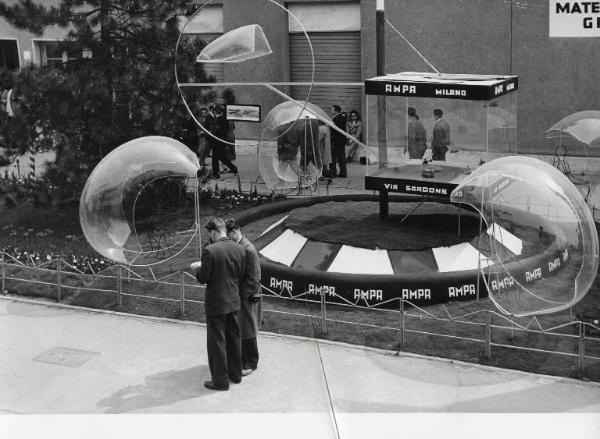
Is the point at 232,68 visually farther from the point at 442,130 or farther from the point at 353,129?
the point at 442,130

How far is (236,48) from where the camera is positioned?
14.6 m

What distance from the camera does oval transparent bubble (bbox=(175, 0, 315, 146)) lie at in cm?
1475

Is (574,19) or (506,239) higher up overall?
(574,19)

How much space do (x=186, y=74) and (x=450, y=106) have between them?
437cm

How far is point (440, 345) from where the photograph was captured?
36.4ft

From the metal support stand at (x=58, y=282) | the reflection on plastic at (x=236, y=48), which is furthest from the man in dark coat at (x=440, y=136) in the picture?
the metal support stand at (x=58, y=282)

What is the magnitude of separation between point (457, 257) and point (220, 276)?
3967 millimetres

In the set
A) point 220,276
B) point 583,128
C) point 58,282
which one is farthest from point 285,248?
point 583,128

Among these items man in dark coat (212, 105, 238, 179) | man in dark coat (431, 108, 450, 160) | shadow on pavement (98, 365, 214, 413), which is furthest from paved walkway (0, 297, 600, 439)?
man in dark coat (212, 105, 238, 179)

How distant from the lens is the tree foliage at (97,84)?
53.1ft

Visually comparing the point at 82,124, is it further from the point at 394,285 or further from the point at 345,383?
the point at 345,383

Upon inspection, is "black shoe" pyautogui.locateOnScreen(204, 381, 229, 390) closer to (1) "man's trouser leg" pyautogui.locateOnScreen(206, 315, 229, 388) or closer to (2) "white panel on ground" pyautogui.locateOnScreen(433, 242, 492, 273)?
(1) "man's trouser leg" pyautogui.locateOnScreen(206, 315, 229, 388)

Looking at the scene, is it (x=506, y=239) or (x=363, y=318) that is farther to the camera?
(x=363, y=318)

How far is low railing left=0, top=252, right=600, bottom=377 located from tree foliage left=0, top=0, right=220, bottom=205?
273 centimetres
